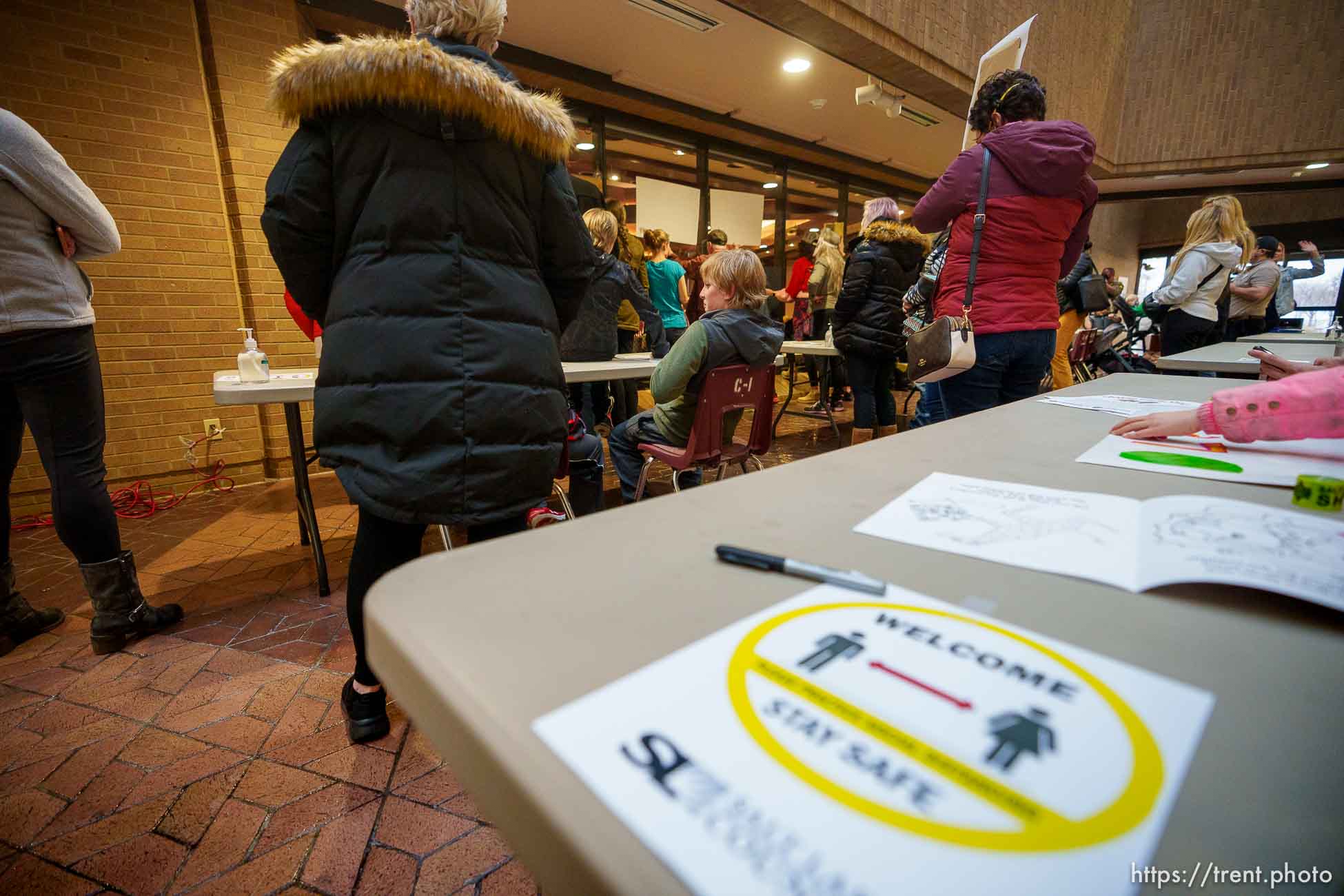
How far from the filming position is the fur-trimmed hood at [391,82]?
1062mm

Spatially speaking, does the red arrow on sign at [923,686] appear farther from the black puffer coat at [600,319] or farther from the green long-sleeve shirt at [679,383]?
the black puffer coat at [600,319]

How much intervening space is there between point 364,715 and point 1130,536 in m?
1.61

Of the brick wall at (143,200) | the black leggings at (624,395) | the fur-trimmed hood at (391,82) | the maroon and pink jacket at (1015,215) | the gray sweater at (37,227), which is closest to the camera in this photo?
the fur-trimmed hood at (391,82)

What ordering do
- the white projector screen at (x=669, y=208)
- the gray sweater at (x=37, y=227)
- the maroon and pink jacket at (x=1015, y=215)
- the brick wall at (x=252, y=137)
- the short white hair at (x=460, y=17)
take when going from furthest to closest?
the white projector screen at (x=669, y=208)
the brick wall at (x=252, y=137)
the maroon and pink jacket at (x=1015, y=215)
the gray sweater at (x=37, y=227)
the short white hair at (x=460, y=17)

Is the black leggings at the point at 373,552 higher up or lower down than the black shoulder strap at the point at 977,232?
lower down

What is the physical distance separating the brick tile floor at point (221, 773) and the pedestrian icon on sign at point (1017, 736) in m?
0.91

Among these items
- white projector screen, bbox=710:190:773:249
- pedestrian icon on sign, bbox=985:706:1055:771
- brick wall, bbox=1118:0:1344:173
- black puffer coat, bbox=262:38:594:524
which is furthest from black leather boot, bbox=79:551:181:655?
brick wall, bbox=1118:0:1344:173

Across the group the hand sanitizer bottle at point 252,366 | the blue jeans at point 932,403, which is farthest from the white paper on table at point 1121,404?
the hand sanitizer bottle at point 252,366

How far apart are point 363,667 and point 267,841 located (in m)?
0.37

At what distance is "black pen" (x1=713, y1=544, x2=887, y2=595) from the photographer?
45cm

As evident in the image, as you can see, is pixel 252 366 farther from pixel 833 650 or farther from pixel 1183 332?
pixel 1183 332

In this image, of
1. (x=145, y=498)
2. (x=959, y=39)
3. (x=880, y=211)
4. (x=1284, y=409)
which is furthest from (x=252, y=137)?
(x=959, y=39)

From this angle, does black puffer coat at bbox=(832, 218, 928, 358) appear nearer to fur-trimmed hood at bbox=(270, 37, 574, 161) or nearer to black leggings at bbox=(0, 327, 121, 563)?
fur-trimmed hood at bbox=(270, 37, 574, 161)

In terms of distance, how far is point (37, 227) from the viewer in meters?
1.56
